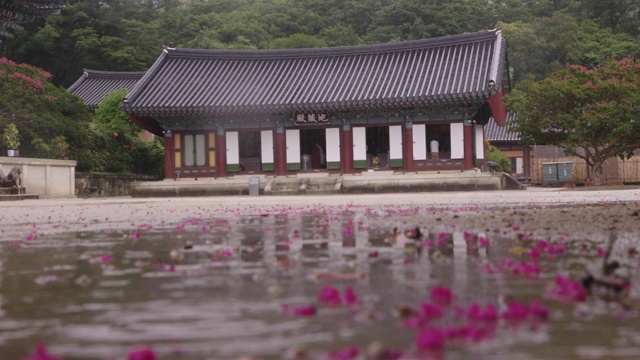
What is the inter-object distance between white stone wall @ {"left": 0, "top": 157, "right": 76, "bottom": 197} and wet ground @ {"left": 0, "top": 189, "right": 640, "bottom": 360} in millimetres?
20386

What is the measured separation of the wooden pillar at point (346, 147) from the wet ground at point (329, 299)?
25.8m

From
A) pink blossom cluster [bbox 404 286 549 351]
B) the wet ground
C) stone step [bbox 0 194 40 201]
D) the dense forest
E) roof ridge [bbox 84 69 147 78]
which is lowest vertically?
the wet ground

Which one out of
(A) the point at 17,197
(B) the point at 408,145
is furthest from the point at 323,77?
(A) the point at 17,197

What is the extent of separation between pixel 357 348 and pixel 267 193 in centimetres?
2751

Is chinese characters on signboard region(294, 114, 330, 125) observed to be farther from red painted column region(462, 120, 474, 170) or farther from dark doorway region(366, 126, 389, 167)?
red painted column region(462, 120, 474, 170)

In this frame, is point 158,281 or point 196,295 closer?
point 196,295

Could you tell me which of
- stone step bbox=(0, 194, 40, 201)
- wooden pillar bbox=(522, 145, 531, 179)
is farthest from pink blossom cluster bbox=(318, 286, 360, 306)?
wooden pillar bbox=(522, 145, 531, 179)

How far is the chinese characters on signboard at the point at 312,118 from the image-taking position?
106 feet

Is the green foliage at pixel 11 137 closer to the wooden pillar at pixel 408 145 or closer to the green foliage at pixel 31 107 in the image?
the green foliage at pixel 31 107

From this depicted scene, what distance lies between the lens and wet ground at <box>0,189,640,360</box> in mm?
2352

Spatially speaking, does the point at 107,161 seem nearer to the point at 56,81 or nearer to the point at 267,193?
the point at 267,193

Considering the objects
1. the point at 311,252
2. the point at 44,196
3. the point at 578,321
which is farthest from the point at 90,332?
the point at 44,196

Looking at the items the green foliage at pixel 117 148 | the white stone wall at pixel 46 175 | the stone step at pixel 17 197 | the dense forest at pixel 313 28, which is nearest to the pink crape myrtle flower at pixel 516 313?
the stone step at pixel 17 197

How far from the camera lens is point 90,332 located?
2668 millimetres
